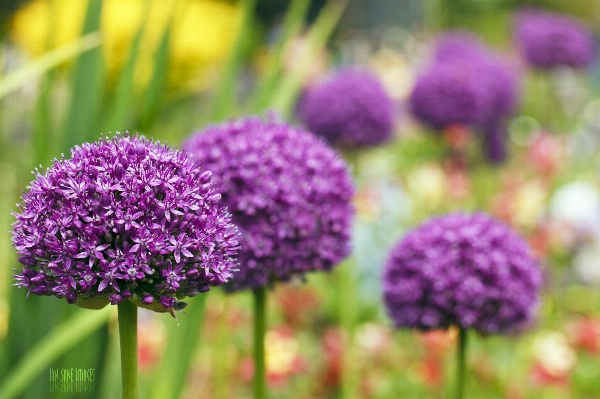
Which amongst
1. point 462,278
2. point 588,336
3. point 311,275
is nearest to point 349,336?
point 462,278

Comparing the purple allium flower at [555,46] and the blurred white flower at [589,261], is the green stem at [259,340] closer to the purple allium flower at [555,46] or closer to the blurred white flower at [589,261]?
the blurred white flower at [589,261]

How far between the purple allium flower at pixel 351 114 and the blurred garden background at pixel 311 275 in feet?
0.17

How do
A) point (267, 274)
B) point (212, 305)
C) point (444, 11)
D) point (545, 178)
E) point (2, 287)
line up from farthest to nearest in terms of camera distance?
point (444, 11) < point (545, 178) < point (2, 287) < point (212, 305) < point (267, 274)

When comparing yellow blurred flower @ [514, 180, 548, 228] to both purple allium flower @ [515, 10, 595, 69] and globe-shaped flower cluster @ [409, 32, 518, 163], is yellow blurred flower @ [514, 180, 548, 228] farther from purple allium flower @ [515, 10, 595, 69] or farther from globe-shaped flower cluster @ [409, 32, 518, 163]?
purple allium flower @ [515, 10, 595, 69]

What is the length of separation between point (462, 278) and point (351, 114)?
1.43 meters

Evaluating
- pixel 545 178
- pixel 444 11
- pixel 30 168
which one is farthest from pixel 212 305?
pixel 444 11

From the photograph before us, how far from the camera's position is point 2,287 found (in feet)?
13.0

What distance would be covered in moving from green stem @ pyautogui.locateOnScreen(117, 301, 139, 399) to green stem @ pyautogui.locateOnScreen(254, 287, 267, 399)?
56 centimetres

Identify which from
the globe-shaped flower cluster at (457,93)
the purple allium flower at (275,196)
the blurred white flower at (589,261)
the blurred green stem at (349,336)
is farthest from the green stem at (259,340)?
the blurred white flower at (589,261)

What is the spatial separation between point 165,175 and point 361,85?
226 cm

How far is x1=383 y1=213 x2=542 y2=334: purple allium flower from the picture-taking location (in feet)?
5.52

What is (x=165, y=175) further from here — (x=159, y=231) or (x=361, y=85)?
(x=361, y=85)

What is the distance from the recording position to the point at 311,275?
14.4 feet

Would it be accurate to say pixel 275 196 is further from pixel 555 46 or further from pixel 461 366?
pixel 555 46
